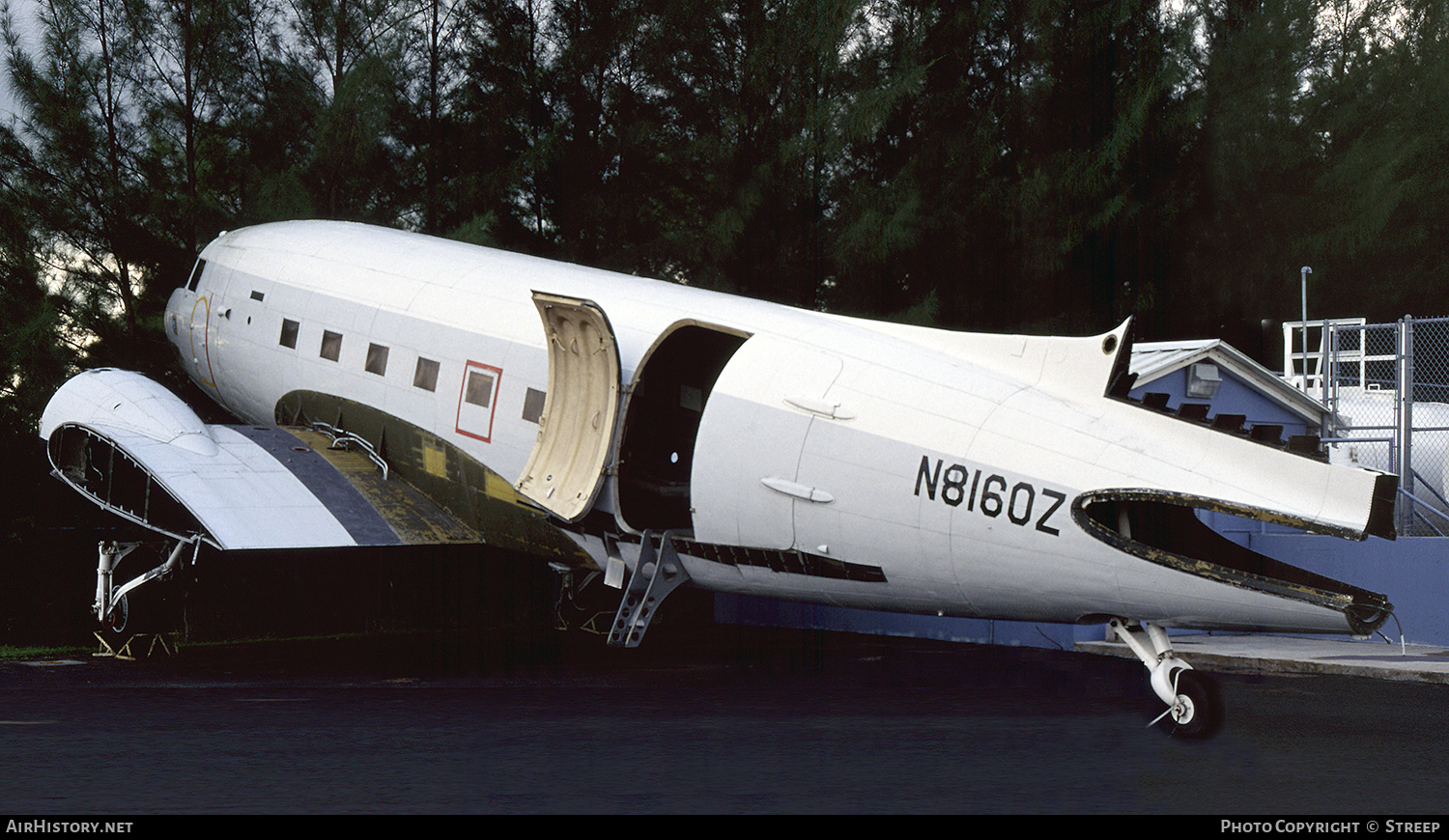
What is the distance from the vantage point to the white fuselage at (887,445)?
10672 mm

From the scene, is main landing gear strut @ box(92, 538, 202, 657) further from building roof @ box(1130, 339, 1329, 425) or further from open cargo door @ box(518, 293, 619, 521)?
building roof @ box(1130, 339, 1329, 425)

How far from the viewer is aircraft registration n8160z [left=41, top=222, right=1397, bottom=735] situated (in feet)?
35.4

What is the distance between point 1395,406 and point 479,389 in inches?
587

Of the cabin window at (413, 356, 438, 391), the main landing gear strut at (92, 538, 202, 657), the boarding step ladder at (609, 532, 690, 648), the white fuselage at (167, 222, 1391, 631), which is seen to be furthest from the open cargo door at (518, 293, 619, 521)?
the main landing gear strut at (92, 538, 202, 657)

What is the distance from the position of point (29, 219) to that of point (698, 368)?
12297 millimetres

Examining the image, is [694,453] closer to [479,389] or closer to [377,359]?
[479,389]

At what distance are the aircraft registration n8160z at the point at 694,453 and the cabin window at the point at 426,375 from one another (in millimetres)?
33

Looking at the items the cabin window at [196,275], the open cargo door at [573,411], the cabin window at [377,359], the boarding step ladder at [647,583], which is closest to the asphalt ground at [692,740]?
the boarding step ladder at [647,583]

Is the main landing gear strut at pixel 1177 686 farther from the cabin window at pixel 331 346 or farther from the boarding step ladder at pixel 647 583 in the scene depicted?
the cabin window at pixel 331 346

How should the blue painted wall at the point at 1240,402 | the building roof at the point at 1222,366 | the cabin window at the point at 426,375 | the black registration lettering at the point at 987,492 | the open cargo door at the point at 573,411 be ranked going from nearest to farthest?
the black registration lettering at the point at 987,492
the open cargo door at the point at 573,411
the cabin window at the point at 426,375
the building roof at the point at 1222,366
the blue painted wall at the point at 1240,402

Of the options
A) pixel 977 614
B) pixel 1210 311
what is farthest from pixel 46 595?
pixel 1210 311

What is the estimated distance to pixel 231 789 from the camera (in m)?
9.27

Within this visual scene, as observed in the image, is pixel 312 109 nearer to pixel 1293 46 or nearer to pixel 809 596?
pixel 809 596

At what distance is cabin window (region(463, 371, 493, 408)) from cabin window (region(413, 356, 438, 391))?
0.59 metres
